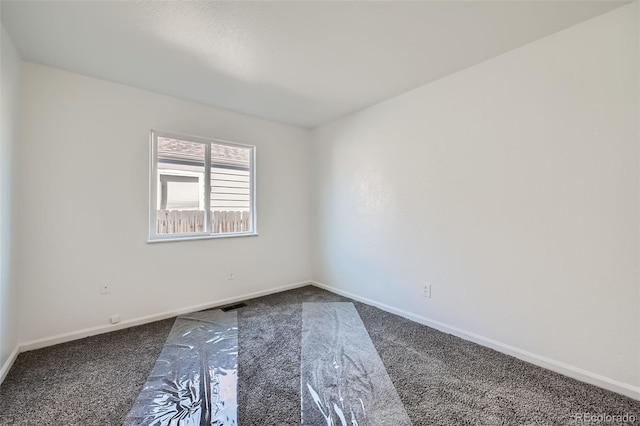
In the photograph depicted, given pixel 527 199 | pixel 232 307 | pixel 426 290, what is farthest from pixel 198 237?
pixel 527 199

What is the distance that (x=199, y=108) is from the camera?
3.21 meters

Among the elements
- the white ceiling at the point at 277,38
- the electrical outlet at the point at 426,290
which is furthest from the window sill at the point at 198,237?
the electrical outlet at the point at 426,290

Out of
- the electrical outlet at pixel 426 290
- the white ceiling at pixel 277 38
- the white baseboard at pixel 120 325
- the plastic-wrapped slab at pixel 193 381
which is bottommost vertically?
the plastic-wrapped slab at pixel 193 381

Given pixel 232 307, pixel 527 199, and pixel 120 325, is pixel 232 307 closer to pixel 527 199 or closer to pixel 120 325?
pixel 120 325

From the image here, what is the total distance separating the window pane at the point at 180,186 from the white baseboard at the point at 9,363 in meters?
1.36

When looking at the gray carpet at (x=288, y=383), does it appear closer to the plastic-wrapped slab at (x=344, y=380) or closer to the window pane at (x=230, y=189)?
the plastic-wrapped slab at (x=344, y=380)

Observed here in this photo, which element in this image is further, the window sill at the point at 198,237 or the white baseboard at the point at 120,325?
the window sill at the point at 198,237

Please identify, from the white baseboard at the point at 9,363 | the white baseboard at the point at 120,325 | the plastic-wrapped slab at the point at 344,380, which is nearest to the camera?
the plastic-wrapped slab at the point at 344,380

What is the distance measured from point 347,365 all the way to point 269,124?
10.2 feet

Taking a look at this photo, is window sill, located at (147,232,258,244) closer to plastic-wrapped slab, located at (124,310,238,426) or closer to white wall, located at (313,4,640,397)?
plastic-wrapped slab, located at (124,310,238,426)

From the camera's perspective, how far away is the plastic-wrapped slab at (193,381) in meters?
1.54

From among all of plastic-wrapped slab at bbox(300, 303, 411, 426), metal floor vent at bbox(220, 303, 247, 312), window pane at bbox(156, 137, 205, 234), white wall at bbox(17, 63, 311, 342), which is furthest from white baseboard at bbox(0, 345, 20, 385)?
plastic-wrapped slab at bbox(300, 303, 411, 426)

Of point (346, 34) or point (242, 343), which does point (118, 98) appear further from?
point (242, 343)

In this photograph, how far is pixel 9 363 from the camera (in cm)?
201
